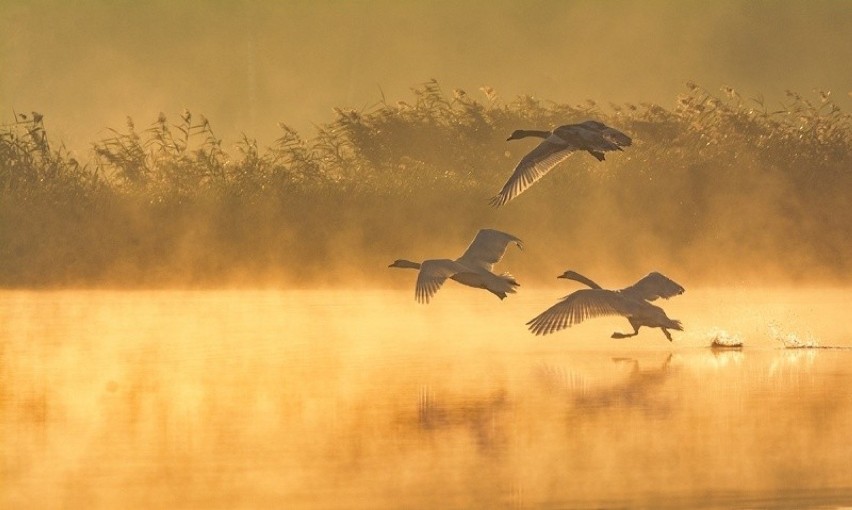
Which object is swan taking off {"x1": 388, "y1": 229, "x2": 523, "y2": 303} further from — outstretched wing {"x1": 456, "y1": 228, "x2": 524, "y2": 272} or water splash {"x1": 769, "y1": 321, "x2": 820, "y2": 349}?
water splash {"x1": 769, "y1": 321, "x2": 820, "y2": 349}

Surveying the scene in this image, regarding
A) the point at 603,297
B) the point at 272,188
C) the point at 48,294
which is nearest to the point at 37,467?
the point at 603,297

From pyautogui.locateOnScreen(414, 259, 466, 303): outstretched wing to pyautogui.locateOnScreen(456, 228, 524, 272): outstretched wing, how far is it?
0.60 metres

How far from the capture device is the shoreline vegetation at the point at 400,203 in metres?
32.4

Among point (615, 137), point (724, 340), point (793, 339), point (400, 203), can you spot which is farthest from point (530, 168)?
point (400, 203)

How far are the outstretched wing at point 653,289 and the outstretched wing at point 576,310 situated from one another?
570 millimetres

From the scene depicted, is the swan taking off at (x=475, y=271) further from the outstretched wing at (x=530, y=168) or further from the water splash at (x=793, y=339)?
Answer: the water splash at (x=793, y=339)

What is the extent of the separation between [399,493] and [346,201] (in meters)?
22.2

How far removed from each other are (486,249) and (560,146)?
46.0 inches

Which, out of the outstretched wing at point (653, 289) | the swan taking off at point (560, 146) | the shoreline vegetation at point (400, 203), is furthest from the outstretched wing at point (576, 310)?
the shoreline vegetation at point (400, 203)

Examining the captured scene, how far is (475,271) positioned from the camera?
58.3ft

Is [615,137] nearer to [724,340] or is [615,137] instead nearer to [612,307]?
[612,307]

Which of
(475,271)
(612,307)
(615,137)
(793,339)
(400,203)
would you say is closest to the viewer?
(615,137)

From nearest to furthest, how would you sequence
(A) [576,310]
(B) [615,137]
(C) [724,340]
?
(B) [615,137] < (A) [576,310] < (C) [724,340]

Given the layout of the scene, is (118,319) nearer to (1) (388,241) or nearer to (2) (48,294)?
(2) (48,294)
